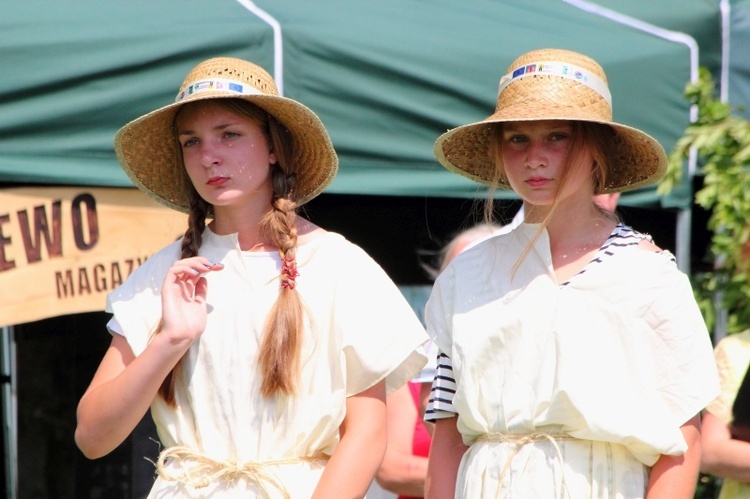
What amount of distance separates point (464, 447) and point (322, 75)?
4.85 ft

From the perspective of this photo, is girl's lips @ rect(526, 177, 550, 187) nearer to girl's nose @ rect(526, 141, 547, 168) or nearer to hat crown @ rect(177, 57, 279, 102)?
girl's nose @ rect(526, 141, 547, 168)

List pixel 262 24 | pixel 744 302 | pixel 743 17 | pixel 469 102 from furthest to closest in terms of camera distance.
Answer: pixel 743 17 → pixel 744 302 → pixel 469 102 → pixel 262 24

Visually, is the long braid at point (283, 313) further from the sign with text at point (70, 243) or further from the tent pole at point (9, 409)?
the tent pole at point (9, 409)

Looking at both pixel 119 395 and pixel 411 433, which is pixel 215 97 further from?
pixel 411 433

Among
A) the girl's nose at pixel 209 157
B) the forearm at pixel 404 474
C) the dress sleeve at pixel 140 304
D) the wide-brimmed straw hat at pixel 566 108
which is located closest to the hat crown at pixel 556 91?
the wide-brimmed straw hat at pixel 566 108

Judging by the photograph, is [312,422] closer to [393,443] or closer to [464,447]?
[464,447]

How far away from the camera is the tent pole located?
4016 millimetres

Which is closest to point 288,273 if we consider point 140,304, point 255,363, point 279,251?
point 279,251

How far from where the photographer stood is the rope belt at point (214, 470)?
233cm

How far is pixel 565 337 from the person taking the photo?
2316mm

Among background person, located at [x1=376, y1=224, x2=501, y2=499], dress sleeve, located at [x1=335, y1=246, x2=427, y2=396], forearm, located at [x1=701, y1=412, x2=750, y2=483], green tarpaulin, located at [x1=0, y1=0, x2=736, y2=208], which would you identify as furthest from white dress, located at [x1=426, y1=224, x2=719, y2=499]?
green tarpaulin, located at [x1=0, y1=0, x2=736, y2=208]

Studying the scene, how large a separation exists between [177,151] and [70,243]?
2.69 ft

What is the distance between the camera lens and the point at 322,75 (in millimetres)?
3604

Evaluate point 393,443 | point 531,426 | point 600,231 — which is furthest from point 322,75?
point 531,426
